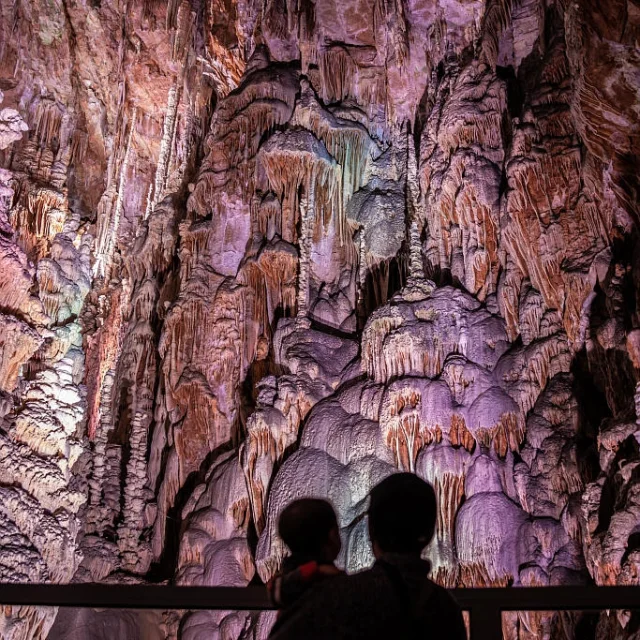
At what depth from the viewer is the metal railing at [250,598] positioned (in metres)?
1.42

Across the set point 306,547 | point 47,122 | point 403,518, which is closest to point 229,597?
point 306,547

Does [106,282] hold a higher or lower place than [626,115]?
higher

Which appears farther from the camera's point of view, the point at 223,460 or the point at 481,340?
the point at 223,460

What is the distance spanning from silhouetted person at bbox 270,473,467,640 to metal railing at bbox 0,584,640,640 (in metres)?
0.22

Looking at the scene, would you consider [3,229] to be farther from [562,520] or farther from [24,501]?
[562,520]

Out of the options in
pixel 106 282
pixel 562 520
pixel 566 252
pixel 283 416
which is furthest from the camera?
pixel 106 282

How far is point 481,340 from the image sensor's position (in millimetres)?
6586

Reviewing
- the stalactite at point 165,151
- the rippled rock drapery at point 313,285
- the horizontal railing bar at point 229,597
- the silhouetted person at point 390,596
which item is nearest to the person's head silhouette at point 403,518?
the silhouetted person at point 390,596

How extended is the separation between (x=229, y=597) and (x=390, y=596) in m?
0.46

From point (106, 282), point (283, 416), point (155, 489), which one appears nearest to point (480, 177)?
point (283, 416)

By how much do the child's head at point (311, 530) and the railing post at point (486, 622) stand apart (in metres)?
0.34

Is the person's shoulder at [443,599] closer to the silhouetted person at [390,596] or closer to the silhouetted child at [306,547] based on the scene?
the silhouetted person at [390,596]

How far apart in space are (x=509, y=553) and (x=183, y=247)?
18.8ft

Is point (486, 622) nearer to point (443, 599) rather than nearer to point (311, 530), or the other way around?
point (443, 599)
